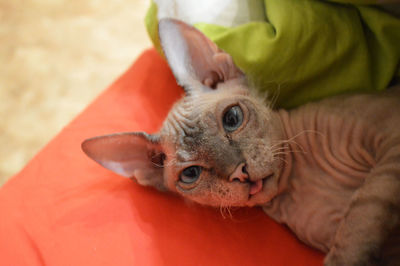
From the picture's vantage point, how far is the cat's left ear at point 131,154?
4.53 feet

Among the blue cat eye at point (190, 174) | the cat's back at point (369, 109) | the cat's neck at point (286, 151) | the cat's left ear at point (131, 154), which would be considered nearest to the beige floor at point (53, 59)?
the cat's left ear at point (131, 154)

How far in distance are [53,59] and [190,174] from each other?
5.85ft

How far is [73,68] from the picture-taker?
2.58m

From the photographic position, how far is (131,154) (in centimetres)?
146

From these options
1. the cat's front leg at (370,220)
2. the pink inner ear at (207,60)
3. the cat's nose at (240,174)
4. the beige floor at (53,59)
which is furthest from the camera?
the beige floor at (53,59)

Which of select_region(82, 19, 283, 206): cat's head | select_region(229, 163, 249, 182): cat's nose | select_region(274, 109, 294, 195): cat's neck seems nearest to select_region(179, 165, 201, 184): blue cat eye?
select_region(82, 19, 283, 206): cat's head

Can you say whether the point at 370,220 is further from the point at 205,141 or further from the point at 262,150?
the point at 205,141

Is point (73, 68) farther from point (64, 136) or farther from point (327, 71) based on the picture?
point (327, 71)

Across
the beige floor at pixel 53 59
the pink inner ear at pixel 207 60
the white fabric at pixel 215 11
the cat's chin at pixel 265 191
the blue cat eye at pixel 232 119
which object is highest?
the beige floor at pixel 53 59

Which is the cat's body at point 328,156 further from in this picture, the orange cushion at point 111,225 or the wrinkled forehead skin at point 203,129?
the wrinkled forehead skin at point 203,129

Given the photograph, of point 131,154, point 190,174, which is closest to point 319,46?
point 190,174

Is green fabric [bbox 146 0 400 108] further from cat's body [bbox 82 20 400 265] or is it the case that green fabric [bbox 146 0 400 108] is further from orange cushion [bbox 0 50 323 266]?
orange cushion [bbox 0 50 323 266]

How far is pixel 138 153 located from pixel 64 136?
48 cm

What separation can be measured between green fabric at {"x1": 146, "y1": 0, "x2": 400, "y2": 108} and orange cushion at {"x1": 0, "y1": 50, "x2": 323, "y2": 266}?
58cm
